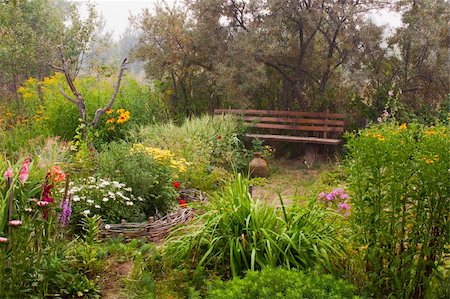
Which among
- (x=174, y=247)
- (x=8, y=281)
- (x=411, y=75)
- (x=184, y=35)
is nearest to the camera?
(x=8, y=281)

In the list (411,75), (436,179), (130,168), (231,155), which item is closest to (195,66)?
(231,155)

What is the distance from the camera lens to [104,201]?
452 cm

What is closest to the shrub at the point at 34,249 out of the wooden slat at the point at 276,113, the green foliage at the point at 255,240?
the green foliage at the point at 255,240

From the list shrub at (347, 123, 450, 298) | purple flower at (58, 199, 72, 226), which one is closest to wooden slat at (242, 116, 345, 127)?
shrub at (347, 123, 450, 298)

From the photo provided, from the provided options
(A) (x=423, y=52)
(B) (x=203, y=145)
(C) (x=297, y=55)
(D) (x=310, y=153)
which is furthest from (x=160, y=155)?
(A) (x=423, y=52)

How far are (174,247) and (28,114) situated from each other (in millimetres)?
6817

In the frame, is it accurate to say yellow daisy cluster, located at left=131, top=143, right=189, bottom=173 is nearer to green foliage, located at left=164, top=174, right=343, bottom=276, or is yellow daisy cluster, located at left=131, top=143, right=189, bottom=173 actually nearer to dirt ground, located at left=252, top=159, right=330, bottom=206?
dirt ground, located at left=252, top=159, right=330, bottom=206

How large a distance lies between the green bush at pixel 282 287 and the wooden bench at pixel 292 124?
616 centimetres

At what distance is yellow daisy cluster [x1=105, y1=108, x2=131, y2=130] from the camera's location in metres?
7.36

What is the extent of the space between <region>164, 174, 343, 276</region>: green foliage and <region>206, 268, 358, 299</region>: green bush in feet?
1.39

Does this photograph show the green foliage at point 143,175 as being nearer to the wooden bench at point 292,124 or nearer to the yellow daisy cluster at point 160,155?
the yellow daisy cluster at point 160,155

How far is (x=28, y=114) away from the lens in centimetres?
930

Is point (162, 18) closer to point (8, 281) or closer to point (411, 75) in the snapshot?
point (411, 75)

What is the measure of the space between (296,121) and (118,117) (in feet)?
10.7
